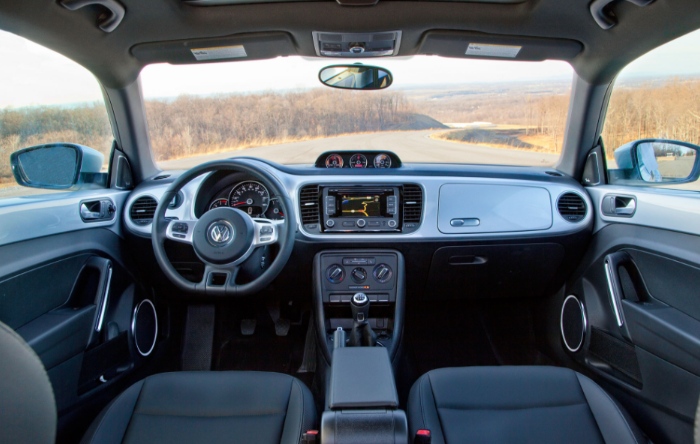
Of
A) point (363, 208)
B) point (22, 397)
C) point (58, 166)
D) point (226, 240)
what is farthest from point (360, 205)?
point (22, 397)

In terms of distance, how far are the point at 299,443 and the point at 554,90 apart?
2662mm

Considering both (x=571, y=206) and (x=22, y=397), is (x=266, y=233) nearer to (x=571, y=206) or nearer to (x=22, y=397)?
(x=22, y=397)

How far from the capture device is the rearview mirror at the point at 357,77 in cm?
276

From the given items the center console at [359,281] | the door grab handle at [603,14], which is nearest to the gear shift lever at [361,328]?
the center console at [359,281]

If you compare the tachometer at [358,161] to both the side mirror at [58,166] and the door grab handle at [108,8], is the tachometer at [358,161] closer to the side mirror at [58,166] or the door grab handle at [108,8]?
the door grab handle at [108,8]

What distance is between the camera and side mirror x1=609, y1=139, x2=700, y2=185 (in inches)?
88.6

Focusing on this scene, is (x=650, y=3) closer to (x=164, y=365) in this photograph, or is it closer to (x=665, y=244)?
(x=665, y=244)

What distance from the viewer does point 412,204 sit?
2721mm

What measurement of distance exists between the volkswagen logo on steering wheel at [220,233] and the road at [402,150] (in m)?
0.90

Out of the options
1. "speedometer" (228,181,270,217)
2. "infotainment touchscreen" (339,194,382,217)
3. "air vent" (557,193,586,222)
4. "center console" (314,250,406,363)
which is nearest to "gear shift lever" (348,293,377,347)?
"center console" (314,250,406,363)

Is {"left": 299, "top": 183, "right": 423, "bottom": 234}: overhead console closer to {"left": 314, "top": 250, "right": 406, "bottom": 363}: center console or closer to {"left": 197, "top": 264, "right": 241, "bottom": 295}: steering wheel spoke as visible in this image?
{"left": 314, "top": 250, "right": 406, "bottom": 363}: center console

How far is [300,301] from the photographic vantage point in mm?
3180

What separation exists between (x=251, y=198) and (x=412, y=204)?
3.28 feet

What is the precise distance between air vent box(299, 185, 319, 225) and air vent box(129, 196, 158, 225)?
97 cm
